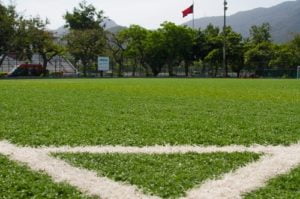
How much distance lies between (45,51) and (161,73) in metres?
16.9

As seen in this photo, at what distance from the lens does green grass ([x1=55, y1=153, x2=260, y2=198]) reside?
4.05m

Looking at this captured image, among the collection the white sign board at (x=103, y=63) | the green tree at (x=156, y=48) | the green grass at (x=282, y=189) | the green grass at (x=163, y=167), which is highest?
the green tree at (x=156, y=48)

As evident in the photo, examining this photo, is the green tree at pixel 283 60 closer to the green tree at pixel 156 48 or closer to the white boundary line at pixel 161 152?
the green tree at pixel 156 48

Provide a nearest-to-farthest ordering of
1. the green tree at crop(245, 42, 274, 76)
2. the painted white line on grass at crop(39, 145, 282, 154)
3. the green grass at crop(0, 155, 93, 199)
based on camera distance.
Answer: the green grass at crop(0, 155, 93, 199) < the painted white line on grass at crop(39, 145, 282, 154) < the green tree at crop(245, 42, 274, 76)

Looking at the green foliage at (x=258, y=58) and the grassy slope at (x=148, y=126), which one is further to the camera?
the green foliage at (x=258, y=58)

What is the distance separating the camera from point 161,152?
5422 mm

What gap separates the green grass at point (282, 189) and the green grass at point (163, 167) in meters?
0.50

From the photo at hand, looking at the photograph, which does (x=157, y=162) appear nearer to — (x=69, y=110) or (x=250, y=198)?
(x=250, y=198)

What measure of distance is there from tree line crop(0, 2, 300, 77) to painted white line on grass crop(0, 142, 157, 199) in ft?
171


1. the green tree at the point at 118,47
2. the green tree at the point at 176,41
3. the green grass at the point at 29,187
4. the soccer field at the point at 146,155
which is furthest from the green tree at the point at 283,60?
the green grass at the point at 29,187

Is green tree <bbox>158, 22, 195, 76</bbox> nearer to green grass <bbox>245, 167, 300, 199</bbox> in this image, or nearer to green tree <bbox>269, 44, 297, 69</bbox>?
green tree <bbox>269, 44, 297, 69</bbox>

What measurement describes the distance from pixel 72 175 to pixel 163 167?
2.85 feet

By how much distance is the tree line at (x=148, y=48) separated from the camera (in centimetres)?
5759

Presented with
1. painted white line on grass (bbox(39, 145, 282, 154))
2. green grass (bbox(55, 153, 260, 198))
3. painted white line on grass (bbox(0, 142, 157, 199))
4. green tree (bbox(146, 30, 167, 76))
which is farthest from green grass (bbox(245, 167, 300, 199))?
green tree (bbox(146, 30, 167, 76))
